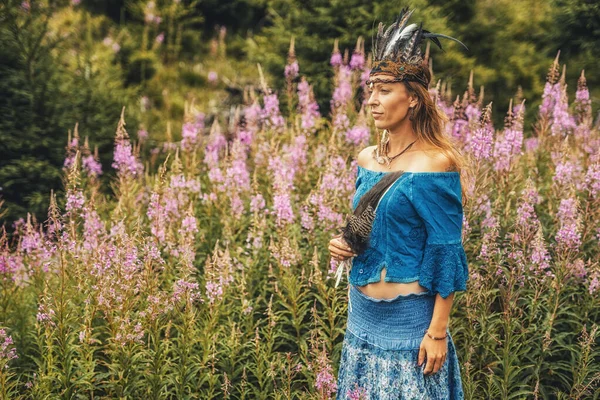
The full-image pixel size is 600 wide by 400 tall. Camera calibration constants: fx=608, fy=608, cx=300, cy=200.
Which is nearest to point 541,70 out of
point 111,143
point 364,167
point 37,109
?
point 111,143

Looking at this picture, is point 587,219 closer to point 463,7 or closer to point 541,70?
point 463,7

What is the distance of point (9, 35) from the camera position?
22.5 feet

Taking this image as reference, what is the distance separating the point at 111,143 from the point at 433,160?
239 inches

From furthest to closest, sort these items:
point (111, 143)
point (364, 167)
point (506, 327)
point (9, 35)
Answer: point (111, 143)
point (9, 35)
point (506, 327)
point (364, 167)

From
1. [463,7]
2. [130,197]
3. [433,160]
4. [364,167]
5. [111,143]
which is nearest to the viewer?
[433,160]

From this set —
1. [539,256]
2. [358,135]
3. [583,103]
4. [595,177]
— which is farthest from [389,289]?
[583,103]

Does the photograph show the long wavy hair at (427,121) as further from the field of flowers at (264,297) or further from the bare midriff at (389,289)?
the field of flowers at (264,297)

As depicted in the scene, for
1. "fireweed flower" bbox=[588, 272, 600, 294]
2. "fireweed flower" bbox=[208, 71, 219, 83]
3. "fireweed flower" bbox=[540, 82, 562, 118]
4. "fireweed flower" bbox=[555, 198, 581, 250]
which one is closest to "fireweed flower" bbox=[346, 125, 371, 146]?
"fireweed flower" bbox=[540, 82, 562, 118]

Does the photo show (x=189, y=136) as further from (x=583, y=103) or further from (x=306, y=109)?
(x=583, y=103)

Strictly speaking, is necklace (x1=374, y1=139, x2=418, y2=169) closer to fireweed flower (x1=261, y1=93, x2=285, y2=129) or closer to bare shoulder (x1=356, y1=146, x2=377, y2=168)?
bare shoulder (x1=356, y1=146, x2=377, y2=168)

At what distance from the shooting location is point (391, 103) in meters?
2.58

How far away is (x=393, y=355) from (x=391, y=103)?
3.51 ft

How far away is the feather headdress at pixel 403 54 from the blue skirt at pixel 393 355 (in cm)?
93

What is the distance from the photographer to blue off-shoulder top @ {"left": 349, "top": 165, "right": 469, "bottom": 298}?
249 cm
